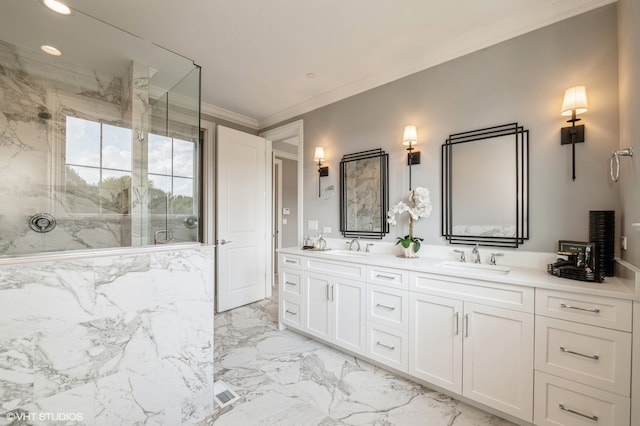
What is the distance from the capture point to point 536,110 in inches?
72.9

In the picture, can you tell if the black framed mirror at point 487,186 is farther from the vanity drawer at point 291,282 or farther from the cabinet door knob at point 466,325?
the vanity drawer at point 291,282

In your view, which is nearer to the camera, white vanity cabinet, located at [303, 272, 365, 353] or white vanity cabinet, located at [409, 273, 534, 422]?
white vanity cabinet, located at [409, 273, 534, 422]

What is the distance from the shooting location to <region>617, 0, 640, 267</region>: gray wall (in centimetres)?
128

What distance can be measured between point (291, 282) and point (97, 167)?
203cm

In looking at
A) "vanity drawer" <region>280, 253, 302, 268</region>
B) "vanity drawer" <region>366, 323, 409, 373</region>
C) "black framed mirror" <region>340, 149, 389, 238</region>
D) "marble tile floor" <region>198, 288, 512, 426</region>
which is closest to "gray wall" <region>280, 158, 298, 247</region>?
"vanity drawer" <region>280, 253, 302, 268</region>

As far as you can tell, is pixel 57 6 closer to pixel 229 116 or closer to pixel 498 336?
pixel 229 116

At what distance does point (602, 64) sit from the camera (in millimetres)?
1637

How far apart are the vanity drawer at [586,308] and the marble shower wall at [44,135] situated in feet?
8.30

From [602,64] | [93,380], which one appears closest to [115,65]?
[93,380]

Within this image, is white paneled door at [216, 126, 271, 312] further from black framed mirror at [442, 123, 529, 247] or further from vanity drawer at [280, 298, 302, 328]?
black framed mirror at [442, 123, 529, 247]

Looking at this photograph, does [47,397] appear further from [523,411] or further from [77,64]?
[523,411]

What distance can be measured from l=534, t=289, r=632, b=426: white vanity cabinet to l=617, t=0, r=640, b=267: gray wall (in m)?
0.33

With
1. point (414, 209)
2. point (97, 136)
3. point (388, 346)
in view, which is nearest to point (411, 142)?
point (414, 209)

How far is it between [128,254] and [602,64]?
304 centimetres
